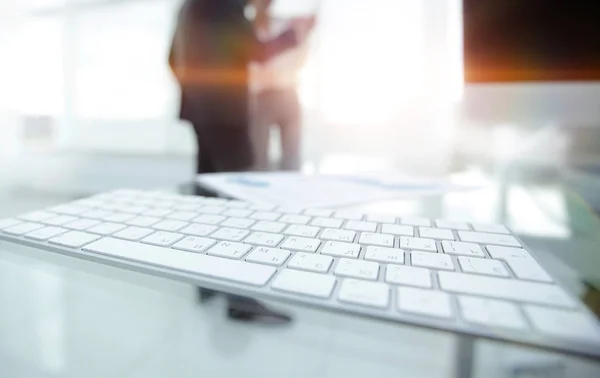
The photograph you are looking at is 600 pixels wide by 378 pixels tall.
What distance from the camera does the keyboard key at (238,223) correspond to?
30 cm

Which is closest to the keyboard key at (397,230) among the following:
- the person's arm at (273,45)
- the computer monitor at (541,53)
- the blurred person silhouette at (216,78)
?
the computer monitor at (541,53)

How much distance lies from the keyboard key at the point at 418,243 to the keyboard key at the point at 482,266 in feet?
0.07

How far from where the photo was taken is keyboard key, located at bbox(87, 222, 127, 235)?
28 centimetres

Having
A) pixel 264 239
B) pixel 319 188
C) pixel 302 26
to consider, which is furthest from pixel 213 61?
pixel 264 239

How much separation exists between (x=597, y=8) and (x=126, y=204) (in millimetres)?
636

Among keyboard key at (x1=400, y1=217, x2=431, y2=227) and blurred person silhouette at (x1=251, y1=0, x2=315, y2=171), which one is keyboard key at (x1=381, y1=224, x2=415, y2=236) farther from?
blurred person silhouette at (x1=251, y1=0, x2=315, y2=171)

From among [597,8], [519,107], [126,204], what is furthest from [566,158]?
[126,204]

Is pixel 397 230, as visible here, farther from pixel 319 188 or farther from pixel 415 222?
pixel 319 188

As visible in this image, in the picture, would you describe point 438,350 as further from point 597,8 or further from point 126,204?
point 597,8

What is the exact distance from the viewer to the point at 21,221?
31 centimetres

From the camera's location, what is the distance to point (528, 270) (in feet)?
0.68

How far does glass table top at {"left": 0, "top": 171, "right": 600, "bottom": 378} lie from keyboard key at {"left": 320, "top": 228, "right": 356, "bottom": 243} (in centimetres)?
9

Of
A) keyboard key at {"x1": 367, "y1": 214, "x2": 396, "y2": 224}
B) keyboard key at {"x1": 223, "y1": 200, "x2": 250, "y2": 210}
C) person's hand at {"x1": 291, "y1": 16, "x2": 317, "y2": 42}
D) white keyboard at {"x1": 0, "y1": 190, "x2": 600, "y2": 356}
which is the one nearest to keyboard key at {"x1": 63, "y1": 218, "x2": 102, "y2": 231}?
white keyboard at {"x1": 0, "y1": 190, "x2": 600, "y2": 356}

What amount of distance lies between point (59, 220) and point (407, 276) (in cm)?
27
